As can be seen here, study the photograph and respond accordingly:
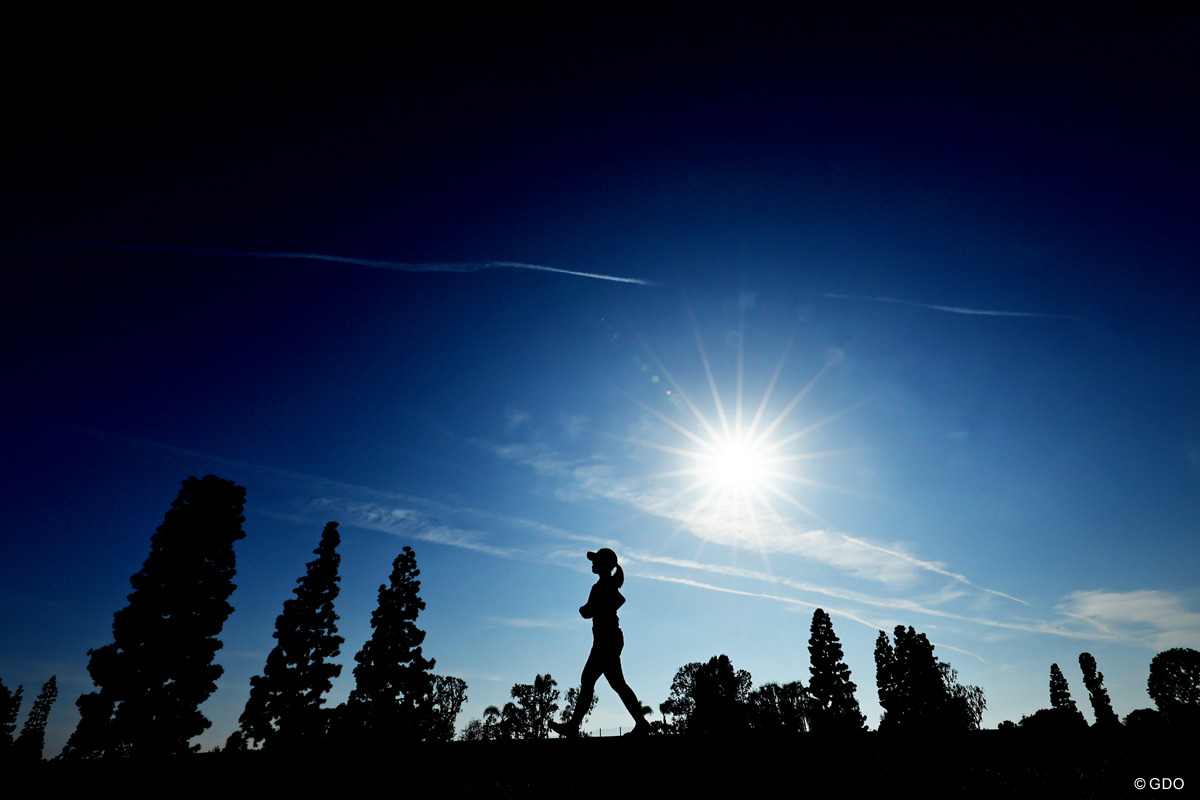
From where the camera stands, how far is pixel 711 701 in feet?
68.1

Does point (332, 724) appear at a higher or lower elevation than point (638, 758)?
lower

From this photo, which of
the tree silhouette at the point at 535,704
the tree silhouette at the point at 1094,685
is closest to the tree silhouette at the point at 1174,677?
the tree silhouette at the point at 1094,685

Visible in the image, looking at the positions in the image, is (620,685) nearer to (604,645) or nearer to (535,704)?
(604,645)

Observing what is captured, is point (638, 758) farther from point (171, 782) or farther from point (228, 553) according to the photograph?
point (228, 553)

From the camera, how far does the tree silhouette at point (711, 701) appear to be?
12.9 meters

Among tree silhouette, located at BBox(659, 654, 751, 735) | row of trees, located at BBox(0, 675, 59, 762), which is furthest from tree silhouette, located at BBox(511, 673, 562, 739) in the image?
row of trees, located at BBox(0, 675, 59, 762)

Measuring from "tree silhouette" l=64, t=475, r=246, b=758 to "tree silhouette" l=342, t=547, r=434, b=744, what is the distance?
322 inches

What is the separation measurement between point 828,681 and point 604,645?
161 ft

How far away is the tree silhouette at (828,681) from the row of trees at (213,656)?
3481cm

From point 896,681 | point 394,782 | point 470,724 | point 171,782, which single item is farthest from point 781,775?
point 470,724

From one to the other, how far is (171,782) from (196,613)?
73.9 ft

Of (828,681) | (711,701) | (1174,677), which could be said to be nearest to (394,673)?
(711,701)

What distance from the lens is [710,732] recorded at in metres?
10.1

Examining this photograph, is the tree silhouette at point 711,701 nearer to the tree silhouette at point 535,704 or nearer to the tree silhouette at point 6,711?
the tree silhouette at point 535,704
